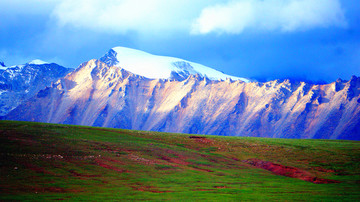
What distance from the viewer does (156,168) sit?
65.9 meters

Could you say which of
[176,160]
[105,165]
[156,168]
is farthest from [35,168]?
[176,160]

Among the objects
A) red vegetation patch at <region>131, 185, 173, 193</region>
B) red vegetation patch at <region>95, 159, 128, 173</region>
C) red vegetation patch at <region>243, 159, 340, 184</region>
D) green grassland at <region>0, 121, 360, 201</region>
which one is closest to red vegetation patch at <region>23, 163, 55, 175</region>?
green grassland at <region>0, 121, 360, 201</region>

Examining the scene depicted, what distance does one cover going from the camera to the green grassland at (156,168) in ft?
154

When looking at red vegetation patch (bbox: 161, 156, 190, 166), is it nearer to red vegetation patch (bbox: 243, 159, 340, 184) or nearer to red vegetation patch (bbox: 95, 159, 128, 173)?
red vegetation patch (bbox: 95, 159, 128, 173)

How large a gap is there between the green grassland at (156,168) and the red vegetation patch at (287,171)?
1968 millimetres

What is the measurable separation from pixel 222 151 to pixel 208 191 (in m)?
41.6

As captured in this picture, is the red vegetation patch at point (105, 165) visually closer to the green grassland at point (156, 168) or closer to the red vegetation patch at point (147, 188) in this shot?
the green grassland at point (156, 168)

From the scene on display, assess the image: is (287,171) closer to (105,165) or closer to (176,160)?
(176,160)

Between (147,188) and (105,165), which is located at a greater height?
(105,165)

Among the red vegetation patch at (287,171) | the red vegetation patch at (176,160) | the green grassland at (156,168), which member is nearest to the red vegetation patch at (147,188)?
the green grassland at (156,168)

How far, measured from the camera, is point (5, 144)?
67500mm

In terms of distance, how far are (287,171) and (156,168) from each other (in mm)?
25168

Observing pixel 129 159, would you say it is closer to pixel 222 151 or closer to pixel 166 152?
pixel 166 152

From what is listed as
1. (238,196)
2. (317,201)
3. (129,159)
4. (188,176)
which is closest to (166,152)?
(129,159)
